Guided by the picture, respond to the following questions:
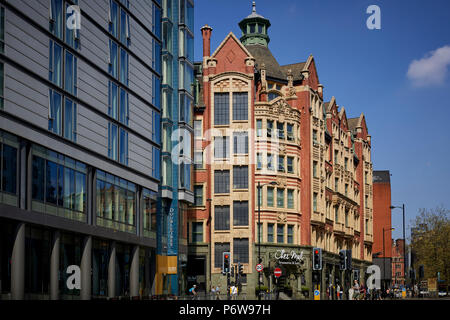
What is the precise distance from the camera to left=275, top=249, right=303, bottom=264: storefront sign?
79.4 m

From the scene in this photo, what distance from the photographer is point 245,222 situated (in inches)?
3091

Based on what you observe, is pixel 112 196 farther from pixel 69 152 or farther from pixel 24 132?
pixel 24 132

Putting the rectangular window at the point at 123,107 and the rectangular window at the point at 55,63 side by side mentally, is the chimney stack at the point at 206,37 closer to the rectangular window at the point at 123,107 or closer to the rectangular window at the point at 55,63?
the rectangular window at the point at 123,107

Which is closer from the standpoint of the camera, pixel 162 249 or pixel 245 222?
pixel 162 249

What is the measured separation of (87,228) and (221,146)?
34.4 m

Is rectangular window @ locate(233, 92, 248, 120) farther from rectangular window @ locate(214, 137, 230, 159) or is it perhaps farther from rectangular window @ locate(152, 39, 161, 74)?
rectangular window @ locate(152, 39, 161, 74)

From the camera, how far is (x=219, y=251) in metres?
78.1

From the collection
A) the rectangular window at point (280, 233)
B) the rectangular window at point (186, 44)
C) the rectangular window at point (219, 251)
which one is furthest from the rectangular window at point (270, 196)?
the rectangular window at point (186, 44)

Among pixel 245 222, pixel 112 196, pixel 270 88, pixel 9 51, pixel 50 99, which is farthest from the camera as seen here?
pixel 270 88

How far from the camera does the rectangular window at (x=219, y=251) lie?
7788 cm

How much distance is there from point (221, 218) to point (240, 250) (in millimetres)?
4263

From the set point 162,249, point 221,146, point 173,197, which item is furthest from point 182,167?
point 221,146

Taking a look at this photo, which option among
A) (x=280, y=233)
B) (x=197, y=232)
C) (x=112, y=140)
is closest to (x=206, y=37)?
(x=197, y=232)

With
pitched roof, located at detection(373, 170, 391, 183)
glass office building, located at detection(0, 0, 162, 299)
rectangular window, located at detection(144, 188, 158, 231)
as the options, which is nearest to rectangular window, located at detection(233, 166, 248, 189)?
glass office building, located at detection(0, 0, 162, 299)
